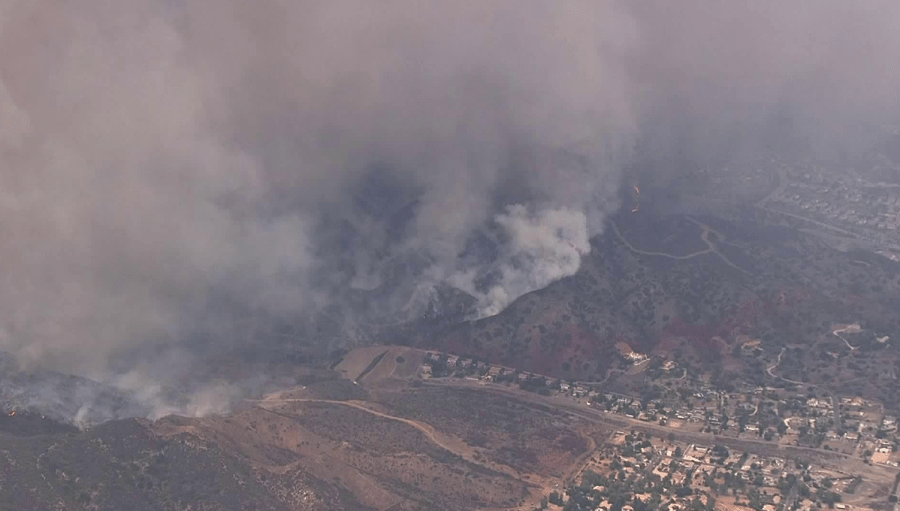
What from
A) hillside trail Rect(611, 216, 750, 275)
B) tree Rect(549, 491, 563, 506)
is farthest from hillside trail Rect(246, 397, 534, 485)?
hillside trail Rect(611, 216, 750, 275)

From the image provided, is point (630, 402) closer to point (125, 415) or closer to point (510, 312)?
point (510, 312)

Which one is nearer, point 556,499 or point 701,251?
point 556,499

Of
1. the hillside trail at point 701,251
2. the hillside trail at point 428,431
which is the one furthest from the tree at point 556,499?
the hillside trail at point 701,251

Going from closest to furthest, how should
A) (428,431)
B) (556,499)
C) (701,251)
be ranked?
(556,499)
(428,431)
(701,251)

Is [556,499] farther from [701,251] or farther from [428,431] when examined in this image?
[701,251]

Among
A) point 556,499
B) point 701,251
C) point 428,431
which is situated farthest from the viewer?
point 701,251

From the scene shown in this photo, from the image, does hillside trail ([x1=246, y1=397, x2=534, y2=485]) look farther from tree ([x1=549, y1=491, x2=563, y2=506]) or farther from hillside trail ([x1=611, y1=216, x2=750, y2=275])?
hillside trail ([x1=611, y1=216, x2=750, y2=275])

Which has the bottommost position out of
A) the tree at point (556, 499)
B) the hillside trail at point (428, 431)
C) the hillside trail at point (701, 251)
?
the tree at point (556, 499)

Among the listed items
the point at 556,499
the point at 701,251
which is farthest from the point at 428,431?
the point at 701,251

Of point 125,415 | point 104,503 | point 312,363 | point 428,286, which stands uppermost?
point 428,286

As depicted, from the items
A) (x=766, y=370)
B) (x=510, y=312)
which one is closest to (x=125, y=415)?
(x=510, y=312)

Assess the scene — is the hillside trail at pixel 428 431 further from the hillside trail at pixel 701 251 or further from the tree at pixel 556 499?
the hillside trail at pixel 701 251
